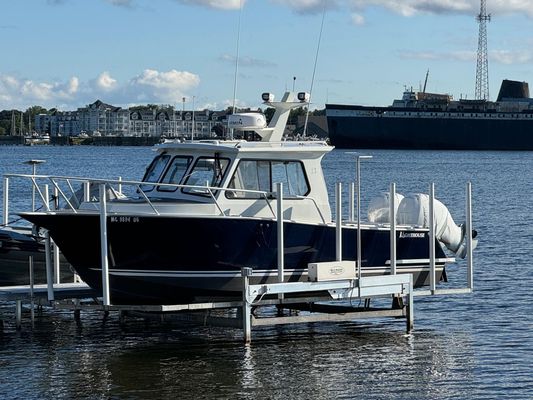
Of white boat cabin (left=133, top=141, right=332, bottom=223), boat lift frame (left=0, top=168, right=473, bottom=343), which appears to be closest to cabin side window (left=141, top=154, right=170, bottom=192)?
white boat cabin (left=133, top=141, right=332, bottom=223)

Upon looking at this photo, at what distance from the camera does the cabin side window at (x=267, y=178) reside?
1886cm

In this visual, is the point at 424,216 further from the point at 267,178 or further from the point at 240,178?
the point at 240,178

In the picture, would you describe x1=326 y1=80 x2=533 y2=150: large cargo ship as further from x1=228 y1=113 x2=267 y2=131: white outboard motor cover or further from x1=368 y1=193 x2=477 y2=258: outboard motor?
x1=228 y1=113 x2=267 y2=131: white outboard motor cover

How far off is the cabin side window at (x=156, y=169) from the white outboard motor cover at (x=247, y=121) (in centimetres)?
127

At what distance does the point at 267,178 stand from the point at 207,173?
969 mm

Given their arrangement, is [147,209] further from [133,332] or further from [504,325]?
[504,325]

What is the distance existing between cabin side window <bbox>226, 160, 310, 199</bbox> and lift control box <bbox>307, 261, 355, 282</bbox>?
1448 mm

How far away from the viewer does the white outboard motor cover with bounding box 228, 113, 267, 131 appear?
64.9 ft

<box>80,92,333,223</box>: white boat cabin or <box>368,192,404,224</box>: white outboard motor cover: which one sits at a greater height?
<box>80,92,333,223</box>: white boat cabin

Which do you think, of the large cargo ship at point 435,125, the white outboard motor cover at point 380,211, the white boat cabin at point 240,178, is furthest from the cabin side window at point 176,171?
the large cargo ship at point 435,125

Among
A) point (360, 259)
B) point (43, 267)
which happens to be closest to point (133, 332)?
point (43, 267)

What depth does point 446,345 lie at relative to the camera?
64.9 ft

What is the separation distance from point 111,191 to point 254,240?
7.89 ft

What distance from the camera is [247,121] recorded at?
65.0 ft
